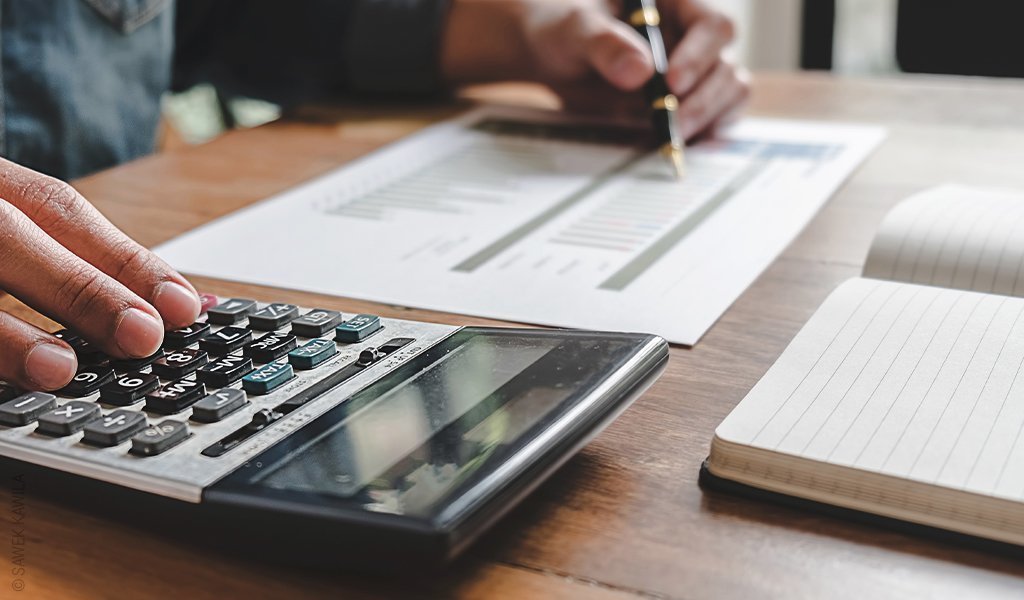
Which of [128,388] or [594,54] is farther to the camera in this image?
[594,54]

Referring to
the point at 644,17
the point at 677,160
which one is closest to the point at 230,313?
the point at 677,160

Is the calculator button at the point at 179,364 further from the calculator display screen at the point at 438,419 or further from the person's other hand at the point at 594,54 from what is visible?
the person's other hand at the point at 594,54

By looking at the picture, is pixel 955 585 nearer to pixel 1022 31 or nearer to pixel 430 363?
pixel 430 363

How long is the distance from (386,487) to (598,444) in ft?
0.35

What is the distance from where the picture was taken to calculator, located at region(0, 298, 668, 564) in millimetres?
302

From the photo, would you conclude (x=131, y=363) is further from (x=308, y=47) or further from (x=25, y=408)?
(x=308, y=47)

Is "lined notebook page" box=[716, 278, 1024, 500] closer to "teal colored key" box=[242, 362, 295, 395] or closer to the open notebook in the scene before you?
the open notebook

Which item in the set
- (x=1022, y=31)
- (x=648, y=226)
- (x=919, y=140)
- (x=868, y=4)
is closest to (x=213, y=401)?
(x=648, y=226)

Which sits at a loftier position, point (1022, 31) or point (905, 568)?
point (905, 568)

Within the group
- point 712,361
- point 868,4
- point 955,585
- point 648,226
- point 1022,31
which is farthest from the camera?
point 868,4

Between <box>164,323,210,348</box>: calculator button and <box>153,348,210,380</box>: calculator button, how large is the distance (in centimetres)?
1

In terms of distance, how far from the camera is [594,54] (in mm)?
857

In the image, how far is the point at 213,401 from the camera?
357 mm

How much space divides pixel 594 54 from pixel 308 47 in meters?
0.34
